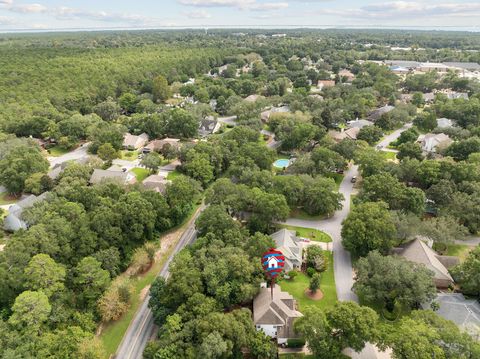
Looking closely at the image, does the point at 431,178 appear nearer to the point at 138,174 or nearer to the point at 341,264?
the point at 341,264

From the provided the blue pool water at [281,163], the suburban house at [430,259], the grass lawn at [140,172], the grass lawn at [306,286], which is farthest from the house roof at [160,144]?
the suburban house at [430,259]

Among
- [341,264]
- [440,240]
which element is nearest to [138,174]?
[341,264]

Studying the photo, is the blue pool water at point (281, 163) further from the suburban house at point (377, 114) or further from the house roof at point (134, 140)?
the suburban house at point (377, 114)

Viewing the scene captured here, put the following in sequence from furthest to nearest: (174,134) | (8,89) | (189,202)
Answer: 1. (8,89)
2. (174,134)
3. (189,202)

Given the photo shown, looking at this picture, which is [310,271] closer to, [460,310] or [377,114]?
[460,310]

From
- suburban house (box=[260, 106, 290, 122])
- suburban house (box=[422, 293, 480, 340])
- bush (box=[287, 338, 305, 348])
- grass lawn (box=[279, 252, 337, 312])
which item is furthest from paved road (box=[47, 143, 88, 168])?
suburban house (box=[422, 293, 480, 340])

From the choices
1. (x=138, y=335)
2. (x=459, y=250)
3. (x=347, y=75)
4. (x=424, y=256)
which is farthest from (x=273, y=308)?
(x=347, y=75)
